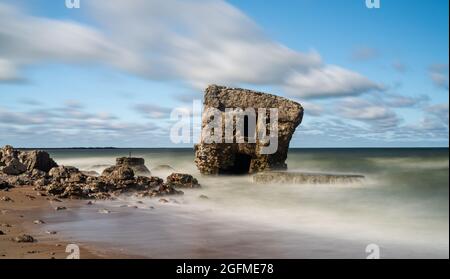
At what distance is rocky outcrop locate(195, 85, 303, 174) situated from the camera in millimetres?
29297

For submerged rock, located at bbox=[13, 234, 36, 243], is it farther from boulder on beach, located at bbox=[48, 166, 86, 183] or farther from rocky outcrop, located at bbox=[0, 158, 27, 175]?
rocky outcrop, located at bbox=[0, 158, 27, 175]

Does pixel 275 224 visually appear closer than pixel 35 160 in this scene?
Yes

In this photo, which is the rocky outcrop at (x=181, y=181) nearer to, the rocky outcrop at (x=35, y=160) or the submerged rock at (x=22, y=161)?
the submerged rock at (x=22, y=161)

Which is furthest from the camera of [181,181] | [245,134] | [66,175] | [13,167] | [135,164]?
[135,164]

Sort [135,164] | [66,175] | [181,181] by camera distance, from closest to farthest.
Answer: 1. [181,181]
2. [66,175]
3. [135,164]

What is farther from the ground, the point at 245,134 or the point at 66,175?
the point at 245,134

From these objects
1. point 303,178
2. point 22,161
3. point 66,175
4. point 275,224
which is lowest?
point 275,224

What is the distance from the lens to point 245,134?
30.0 meters

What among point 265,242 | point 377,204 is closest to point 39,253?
point 265,242

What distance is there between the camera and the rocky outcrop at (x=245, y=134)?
96.1 ft

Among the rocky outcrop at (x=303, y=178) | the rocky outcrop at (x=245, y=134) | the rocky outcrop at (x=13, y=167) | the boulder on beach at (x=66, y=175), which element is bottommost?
the rocky outcrop at (x=303, y=178)

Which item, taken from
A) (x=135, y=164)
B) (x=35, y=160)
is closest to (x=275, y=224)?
(x=35, y=160)

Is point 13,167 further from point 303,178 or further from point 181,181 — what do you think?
point 303,178

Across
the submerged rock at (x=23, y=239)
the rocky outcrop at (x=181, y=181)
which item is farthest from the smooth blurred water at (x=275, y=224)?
the rocky outcrop at (x=181, y=181)
